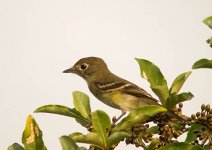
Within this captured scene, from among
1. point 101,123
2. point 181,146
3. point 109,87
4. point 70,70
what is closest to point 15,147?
point 101,123

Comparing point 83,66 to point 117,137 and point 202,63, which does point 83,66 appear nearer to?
point 202,63

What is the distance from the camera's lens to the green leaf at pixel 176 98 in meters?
5.93

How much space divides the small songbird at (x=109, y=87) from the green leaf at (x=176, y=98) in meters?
4.24

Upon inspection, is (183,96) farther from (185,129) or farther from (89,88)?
(89,88)

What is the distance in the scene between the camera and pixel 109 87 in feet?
40.3

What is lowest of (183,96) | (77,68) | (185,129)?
(185,129)

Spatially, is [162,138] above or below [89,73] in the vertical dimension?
below

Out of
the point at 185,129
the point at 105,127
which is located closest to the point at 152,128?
the point at 185,129

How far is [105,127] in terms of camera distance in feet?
18.4

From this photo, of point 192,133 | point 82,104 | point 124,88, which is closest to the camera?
point 192,133

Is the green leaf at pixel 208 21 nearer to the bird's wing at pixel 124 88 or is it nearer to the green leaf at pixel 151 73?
the green leaf at pixel 151 73

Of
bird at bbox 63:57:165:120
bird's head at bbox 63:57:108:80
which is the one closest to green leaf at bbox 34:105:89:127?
bird at bbox 63:57:165:120

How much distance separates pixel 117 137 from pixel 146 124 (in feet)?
2.96

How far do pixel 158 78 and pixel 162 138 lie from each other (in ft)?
3.77
